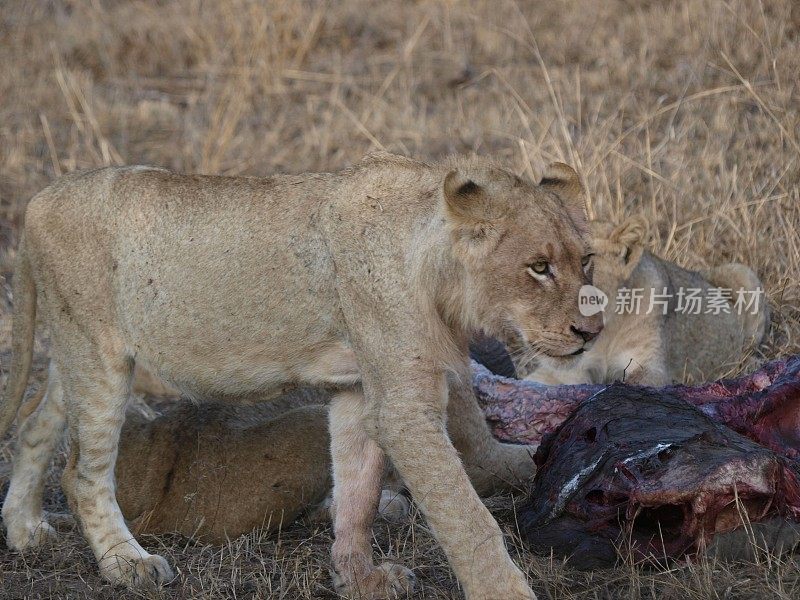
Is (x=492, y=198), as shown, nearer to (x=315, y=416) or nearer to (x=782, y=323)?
(x=315, y=416)

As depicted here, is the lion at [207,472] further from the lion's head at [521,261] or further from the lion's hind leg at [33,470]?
the lion's head at [521,261]

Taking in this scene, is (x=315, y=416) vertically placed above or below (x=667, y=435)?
below

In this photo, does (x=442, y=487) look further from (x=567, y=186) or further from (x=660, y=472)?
(x=567, y=186)

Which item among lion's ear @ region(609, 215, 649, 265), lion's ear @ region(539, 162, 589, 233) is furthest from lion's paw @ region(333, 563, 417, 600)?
lion's ear @ region(609, 215, 649, 265)

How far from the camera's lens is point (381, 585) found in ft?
11.5

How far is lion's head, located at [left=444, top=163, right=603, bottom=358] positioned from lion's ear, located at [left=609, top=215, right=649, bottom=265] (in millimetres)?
2300

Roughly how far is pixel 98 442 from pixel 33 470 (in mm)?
555

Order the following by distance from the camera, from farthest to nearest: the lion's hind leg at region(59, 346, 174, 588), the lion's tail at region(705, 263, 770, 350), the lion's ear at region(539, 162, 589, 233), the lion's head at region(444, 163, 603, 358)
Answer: the lion's tail at region(705, 263, 770, 350) → the lion's hind leg at region(59, 346, 174, 588) → the lion's ear at region(539, 162, 589, 233) → the lion's head at region(444, 163, 603, 358)

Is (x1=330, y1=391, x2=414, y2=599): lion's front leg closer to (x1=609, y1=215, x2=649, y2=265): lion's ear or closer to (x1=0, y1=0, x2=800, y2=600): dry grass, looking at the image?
(x1=0, y1=0, x2=800, y2=600): dry grass

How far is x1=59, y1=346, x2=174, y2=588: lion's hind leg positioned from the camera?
3.86 m

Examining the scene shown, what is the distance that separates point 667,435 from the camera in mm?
3381

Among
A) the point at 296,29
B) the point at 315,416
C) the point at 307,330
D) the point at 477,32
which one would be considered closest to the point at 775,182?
the point at 315,416

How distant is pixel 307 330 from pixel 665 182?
3603 mm

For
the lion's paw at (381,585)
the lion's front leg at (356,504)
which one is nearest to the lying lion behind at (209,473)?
the lion's front leg at (356,504)
